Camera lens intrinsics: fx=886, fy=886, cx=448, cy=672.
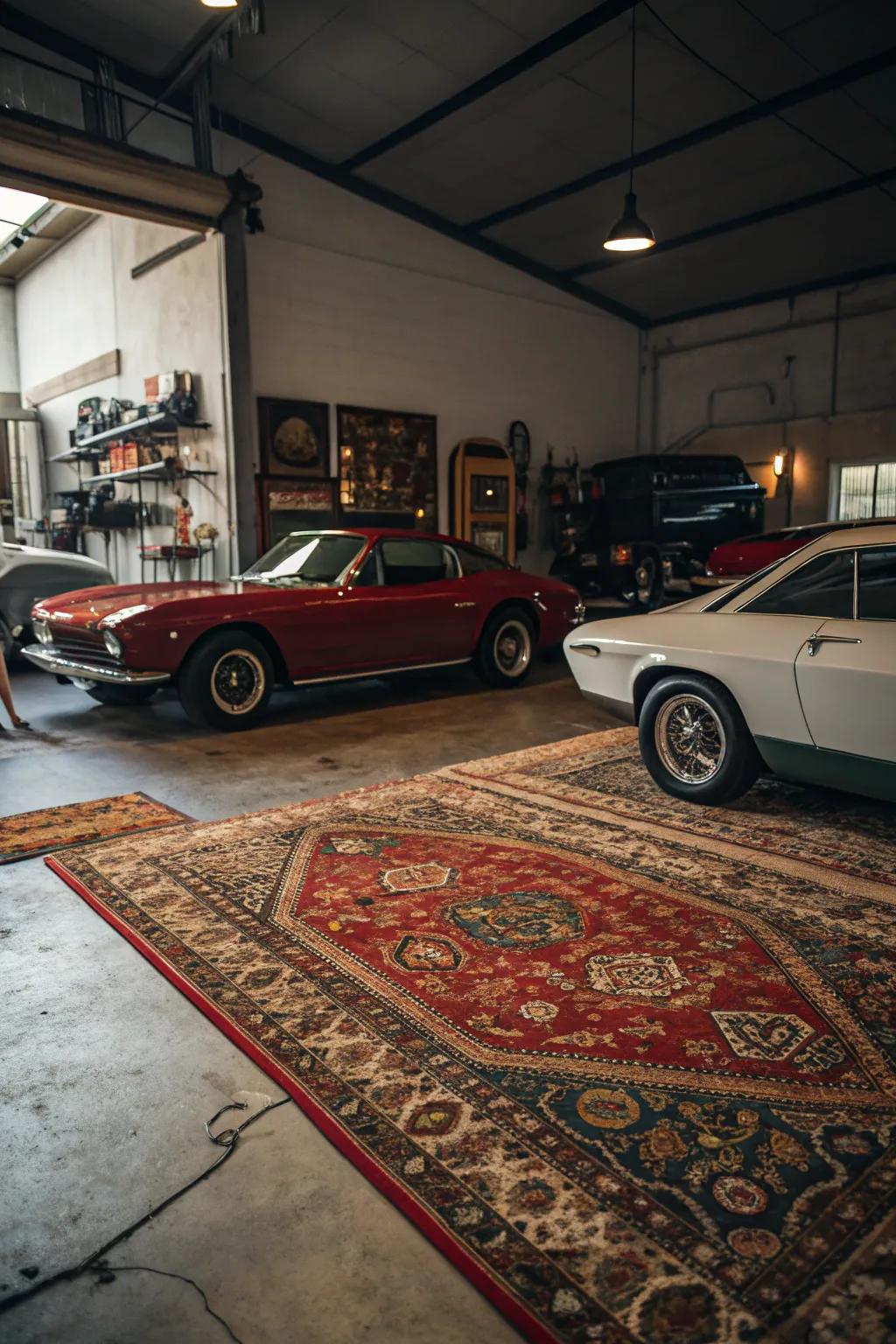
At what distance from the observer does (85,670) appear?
594 cm

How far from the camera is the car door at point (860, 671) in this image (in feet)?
11.3

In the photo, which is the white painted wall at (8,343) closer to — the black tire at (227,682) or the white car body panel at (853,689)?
the black tire at (227,682)

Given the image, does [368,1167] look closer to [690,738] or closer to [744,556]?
[690,738]

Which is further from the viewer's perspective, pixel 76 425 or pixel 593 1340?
pixel 76 425

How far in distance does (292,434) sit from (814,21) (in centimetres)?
674

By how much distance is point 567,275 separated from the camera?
14203 millimetres

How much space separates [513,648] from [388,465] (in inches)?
204

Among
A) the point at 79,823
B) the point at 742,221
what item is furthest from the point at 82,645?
the point at 742,221

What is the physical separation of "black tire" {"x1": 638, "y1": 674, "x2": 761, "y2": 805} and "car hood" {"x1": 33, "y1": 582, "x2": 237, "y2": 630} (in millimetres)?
3179

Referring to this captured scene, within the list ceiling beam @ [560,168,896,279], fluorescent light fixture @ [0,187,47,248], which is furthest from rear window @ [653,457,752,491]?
fluorescent light fixture @ [0,187,47,248]

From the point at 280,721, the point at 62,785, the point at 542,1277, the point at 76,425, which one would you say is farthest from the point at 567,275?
the point at 542,1277

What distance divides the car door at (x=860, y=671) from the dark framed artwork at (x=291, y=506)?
25.6 feet

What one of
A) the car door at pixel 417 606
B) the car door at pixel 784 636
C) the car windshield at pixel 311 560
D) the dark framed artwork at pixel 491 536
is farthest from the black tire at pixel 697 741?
the dark framed artwork at pixel 491 536

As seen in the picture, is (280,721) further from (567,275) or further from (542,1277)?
(567,275)
